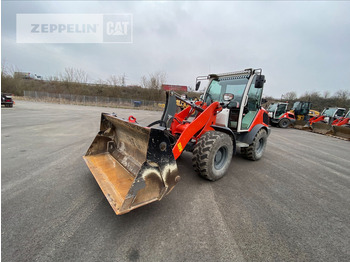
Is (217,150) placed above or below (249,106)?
below

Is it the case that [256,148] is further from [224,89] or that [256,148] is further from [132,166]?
[132,166]

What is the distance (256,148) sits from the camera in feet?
13.8

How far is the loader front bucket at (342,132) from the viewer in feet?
30.8

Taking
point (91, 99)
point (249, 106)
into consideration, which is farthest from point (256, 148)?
point (91, 99)

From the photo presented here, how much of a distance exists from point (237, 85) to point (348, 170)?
3.96 m

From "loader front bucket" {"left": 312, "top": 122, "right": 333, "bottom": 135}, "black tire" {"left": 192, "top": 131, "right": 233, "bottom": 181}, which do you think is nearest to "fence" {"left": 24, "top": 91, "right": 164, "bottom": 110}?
"loader front bucket" {"left": 312, "top": 122, "right": 333, "bottom": 135}

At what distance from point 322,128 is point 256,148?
11680 mm

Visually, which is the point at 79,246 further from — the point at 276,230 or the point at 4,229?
the point at 276,230

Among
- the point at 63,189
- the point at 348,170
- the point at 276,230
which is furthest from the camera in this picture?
the point at 348,170

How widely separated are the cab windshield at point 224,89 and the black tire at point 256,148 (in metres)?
1.21

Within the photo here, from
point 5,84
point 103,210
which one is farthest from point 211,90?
point 5,84

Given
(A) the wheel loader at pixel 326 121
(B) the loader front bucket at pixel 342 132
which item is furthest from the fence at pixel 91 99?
(B) the loader front bucket at pixel 342 132

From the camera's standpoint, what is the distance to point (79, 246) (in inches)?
59.4

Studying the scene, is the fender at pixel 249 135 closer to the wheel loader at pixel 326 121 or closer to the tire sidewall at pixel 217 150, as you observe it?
the tire sidewall at pixel 217 150
